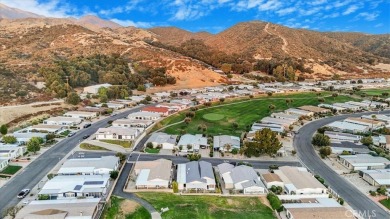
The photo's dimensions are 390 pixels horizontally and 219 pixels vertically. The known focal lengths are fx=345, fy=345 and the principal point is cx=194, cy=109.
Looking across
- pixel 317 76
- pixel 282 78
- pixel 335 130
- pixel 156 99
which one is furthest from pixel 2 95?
pixel 317 76

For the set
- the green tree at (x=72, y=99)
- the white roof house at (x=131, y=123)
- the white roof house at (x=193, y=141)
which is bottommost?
the white roof house at (x=193, y=141)

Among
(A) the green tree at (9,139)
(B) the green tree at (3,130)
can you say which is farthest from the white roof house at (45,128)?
(A) the green tree at (9,139)

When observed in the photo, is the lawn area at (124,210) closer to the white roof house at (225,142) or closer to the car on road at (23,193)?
the car on road at (23,193)

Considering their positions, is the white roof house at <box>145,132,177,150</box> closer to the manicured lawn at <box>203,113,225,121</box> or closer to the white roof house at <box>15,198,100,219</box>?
the manicured lawn at <box>203,113,225,121</box>

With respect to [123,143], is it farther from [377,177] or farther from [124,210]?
[377,177]

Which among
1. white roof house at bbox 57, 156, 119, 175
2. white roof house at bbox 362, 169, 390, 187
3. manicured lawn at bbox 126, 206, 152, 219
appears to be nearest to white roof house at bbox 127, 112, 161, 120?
white roof house at bbox 57, 156, 119, 175

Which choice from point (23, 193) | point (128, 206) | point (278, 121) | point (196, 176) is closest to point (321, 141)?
point (278, 121)
